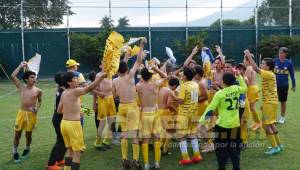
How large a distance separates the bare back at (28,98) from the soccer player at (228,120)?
11.6ft

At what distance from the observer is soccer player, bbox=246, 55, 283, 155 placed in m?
8.02

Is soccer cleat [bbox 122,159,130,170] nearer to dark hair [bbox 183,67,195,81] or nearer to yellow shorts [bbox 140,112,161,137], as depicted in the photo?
yellow shorts [bbox 140,112,161,137]

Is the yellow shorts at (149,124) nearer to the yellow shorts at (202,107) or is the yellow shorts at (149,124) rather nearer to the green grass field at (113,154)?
the green grass field at (113,154)

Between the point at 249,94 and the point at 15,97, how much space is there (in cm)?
1205

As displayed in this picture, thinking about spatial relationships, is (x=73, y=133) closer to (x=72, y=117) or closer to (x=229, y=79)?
(x=72, y=117)

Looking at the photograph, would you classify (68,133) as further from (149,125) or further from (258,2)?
(258,2)

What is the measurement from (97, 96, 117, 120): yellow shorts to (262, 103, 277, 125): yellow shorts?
10.3ft

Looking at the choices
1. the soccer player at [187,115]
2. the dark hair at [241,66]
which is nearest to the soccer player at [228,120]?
the soccer player at [187,115]

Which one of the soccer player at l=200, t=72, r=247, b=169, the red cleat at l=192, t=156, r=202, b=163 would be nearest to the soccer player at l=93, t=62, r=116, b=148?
the red cleat at l=192, t=156, r=202, b=163

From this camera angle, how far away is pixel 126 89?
7.82 m

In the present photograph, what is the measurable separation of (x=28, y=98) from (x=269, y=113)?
4633 mm

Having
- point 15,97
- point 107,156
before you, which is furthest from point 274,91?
point 15,97

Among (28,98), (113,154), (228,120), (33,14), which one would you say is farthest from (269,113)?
(33,14)

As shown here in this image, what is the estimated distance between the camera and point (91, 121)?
1237cm
